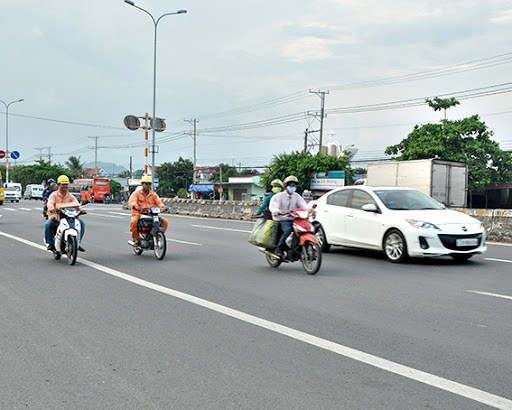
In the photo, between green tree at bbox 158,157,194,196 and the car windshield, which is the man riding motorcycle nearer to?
the car windshield

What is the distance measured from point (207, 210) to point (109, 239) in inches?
628

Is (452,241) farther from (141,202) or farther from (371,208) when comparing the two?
(141,202)

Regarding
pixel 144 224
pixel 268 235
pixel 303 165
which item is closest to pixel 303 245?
pixel 268 235

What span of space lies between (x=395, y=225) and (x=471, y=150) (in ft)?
118

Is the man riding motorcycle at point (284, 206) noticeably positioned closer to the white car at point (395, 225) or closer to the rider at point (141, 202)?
the white car at point (395, 225)

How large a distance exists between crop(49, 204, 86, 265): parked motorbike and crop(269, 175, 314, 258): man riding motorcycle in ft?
11.5

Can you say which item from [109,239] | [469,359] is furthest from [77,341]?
[109,239]

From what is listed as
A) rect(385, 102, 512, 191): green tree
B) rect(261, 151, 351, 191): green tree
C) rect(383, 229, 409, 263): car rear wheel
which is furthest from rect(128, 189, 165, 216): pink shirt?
rect(261, 151, 351, 191): green tree

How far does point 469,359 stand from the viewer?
4.88 m

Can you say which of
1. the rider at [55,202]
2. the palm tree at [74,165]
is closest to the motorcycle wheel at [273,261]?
the rider at [55,202]

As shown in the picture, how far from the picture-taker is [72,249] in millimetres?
10719

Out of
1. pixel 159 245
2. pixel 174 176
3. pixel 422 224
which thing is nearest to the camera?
pixel 422 224

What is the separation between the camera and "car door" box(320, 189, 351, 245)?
42.0 ft

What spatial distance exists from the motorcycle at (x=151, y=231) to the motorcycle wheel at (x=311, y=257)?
3163mm
